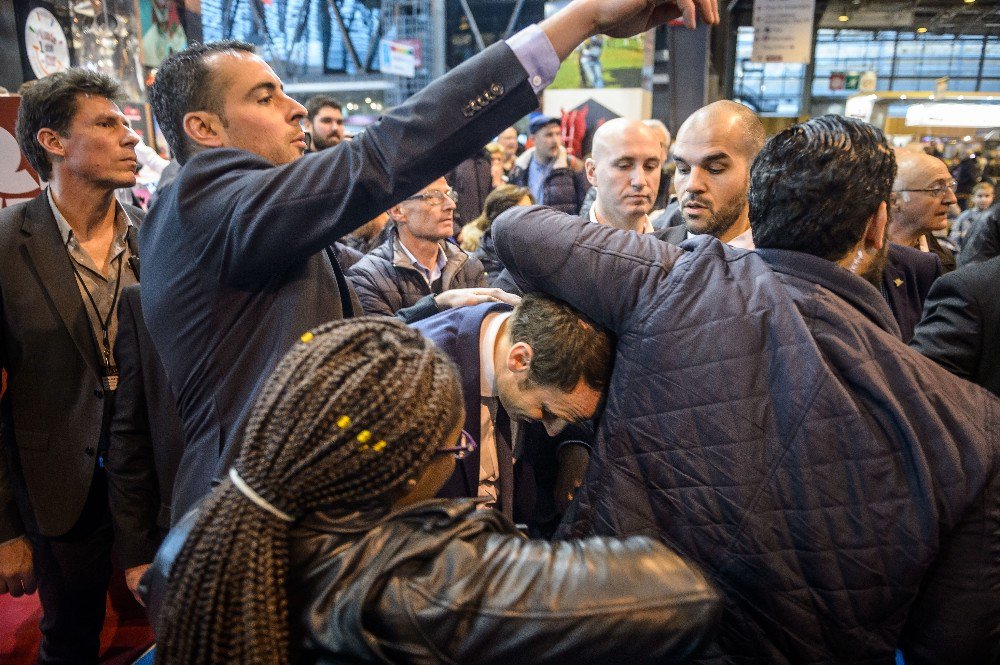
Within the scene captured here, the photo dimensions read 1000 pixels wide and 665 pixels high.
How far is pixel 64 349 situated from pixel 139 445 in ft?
1.37

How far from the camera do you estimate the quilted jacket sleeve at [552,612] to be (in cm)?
80

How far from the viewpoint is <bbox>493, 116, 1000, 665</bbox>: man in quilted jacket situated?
111 centimetres

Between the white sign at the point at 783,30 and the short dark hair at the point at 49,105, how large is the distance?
7.33 meters

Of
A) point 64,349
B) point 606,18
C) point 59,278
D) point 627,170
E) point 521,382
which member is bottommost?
point 64,349

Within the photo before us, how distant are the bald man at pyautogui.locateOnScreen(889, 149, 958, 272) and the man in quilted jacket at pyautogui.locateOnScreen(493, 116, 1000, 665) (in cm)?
255

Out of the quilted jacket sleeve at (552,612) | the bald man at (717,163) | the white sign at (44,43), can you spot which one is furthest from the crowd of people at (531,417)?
the white sign at (44,43)

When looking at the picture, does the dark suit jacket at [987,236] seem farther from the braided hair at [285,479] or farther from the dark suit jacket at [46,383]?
the dark suit jacket at [46,383]

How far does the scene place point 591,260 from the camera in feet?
4.21

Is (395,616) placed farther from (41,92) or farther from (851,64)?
(851,64)

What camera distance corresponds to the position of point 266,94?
1498 mm

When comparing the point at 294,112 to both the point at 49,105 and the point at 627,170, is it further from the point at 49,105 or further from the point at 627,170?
the point at 627,170

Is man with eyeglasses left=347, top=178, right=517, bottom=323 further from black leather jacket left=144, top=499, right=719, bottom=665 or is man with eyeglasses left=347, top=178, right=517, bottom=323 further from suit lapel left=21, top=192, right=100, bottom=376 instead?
black leather jacket left=144, top=499, right=719, bottom=665

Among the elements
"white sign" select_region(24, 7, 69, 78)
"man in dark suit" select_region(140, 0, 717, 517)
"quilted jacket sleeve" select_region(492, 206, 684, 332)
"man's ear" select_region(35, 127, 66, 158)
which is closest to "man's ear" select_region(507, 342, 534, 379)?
"quilted jacket sleeve" select_region(492, 206, 684, 332)

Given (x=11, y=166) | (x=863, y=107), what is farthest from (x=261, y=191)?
(x=863, y=107)
